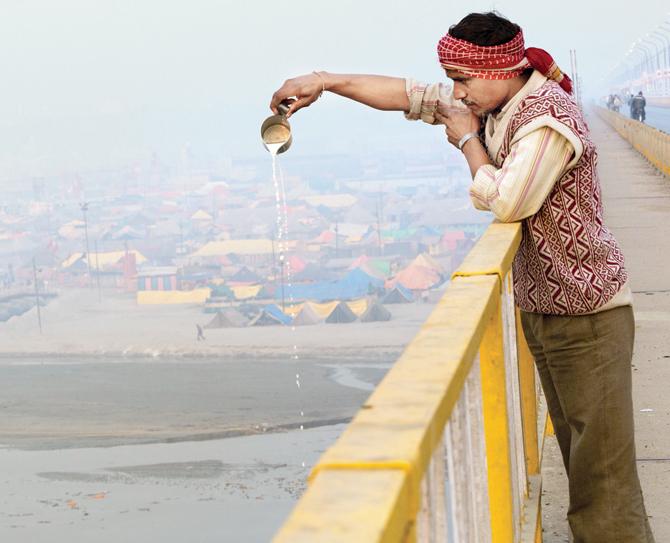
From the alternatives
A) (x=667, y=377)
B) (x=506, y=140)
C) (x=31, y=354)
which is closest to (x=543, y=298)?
(x=506, y=140)

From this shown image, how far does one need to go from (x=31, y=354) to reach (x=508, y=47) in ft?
607

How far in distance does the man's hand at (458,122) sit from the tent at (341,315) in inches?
7054

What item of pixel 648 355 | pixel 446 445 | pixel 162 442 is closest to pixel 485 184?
pixel 446 445

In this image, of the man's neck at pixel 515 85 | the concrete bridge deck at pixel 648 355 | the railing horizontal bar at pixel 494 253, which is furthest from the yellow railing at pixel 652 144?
the man's neck at pixel 515 85

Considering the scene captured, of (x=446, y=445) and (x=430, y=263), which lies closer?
(x=446, y=445)

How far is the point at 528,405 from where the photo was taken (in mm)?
4504

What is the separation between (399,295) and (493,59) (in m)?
187

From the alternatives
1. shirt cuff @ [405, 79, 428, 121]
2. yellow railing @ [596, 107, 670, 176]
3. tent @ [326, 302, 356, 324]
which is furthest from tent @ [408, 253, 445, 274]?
shirt cuff @ [405, 79, 428, 121]

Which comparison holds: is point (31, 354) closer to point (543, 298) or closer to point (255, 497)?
point (255, 497)

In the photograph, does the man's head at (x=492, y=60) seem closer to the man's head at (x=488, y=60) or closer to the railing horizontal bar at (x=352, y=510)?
the man's head at (x=488, y=60)

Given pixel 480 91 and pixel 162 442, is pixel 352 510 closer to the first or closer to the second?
pixel 480 91

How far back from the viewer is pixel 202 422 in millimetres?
127750

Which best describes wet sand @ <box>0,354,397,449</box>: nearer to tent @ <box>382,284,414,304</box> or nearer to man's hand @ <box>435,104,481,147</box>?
tent @ <box>382,284,414,304</box>

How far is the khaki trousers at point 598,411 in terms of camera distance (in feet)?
11.2
